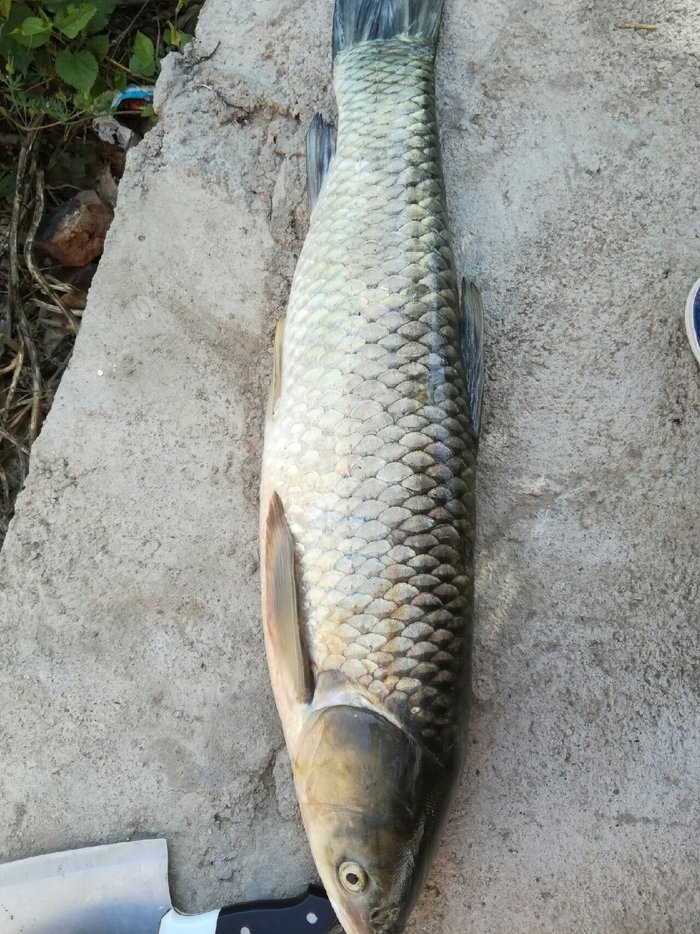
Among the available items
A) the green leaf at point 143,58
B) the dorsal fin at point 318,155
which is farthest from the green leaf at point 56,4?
the dorsal fin at point 318,155

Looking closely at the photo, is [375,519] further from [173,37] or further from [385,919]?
[173,37]

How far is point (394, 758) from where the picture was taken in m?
1.91

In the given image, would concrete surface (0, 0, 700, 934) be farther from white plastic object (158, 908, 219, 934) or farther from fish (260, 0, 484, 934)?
fish (260, 0, 484, 934)

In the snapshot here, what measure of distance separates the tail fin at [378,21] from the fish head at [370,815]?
2.14 metres

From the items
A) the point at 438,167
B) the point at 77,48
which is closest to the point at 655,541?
the point at 438,167

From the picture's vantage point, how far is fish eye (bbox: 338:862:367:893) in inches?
74.5

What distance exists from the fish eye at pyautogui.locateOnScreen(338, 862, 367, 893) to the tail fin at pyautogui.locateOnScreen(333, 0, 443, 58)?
2.45m

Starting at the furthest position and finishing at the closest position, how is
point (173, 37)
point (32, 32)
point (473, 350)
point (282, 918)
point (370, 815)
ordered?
point (173, 37), point (32, 32), point (473, 350), point (282, 918), point (370, 815)

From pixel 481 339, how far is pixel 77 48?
88.4 inches

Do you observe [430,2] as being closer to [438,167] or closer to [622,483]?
[438,167]

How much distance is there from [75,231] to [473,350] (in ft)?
6.17

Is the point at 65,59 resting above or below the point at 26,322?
above

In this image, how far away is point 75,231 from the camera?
3.29 metres

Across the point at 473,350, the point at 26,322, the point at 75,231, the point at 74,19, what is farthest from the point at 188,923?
the point at 74,19
